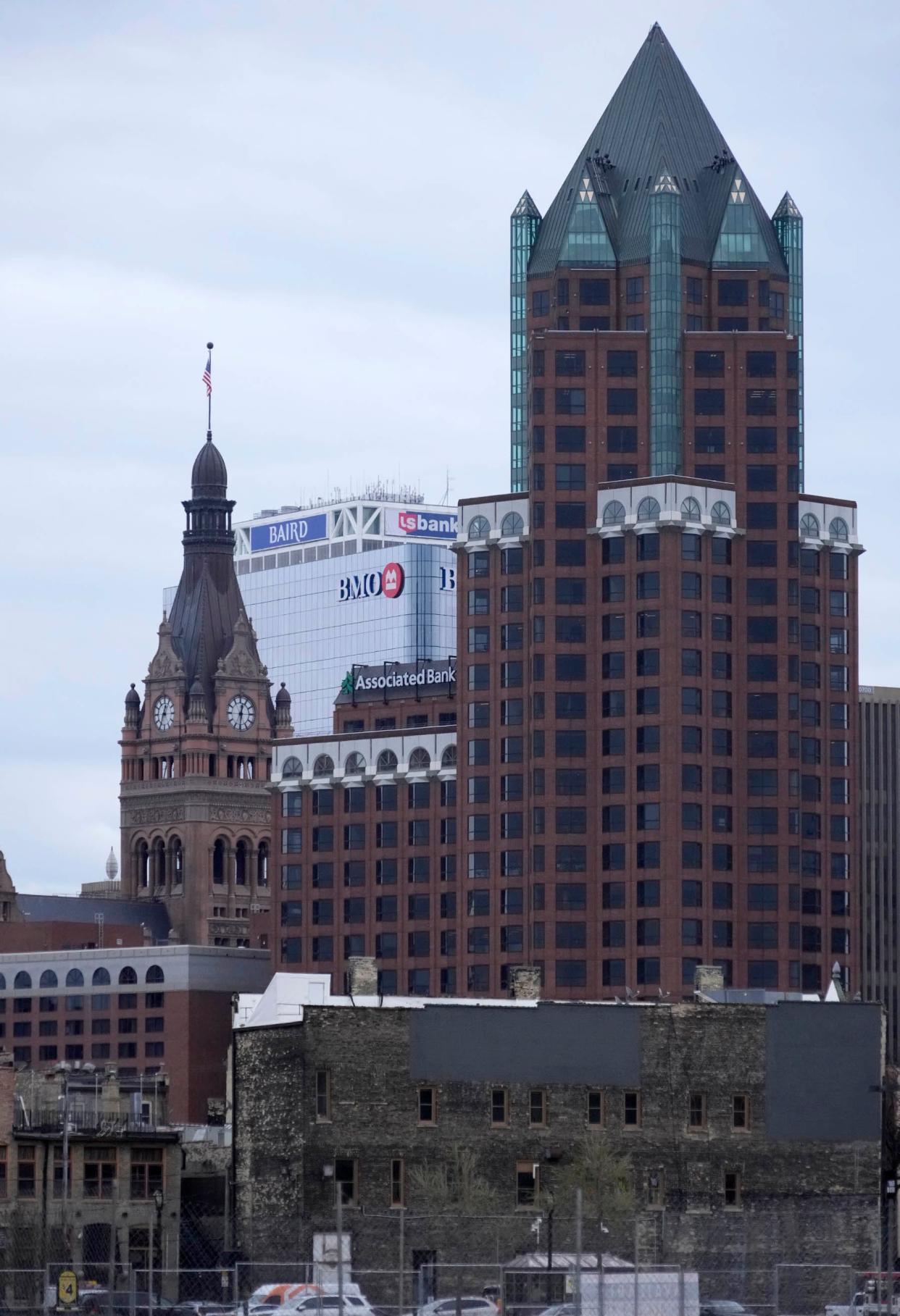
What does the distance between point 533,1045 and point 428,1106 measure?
15.9 ft

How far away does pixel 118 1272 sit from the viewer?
410ft

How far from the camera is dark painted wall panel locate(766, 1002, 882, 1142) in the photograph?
407 ft

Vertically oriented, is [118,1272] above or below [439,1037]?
below

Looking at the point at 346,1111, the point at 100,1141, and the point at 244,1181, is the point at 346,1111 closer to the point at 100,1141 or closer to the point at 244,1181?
the point at 244,1181

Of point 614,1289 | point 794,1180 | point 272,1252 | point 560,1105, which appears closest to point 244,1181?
point 272,1252

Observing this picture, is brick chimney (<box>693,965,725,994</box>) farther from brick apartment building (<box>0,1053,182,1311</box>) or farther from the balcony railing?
the balcony railing

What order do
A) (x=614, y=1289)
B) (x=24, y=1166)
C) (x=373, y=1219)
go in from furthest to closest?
(x=24, y=1166) → (x=373, y=1219) → (x=614, y=1289)

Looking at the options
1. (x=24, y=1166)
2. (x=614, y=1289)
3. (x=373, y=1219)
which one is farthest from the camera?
(x=24, y=1166)

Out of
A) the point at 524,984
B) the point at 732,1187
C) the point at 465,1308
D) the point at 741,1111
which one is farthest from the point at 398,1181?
the point at 465,1308

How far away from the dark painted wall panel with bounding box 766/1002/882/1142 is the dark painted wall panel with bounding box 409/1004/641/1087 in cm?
555

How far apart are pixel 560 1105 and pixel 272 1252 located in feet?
42.2

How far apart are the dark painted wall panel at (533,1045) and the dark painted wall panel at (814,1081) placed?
18.2ft

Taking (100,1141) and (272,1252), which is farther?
(100,1141)

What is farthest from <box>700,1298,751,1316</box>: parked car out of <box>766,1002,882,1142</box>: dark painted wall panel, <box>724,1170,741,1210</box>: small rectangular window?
<box>766,1002,882,1142</box>: dark painted wall panel
